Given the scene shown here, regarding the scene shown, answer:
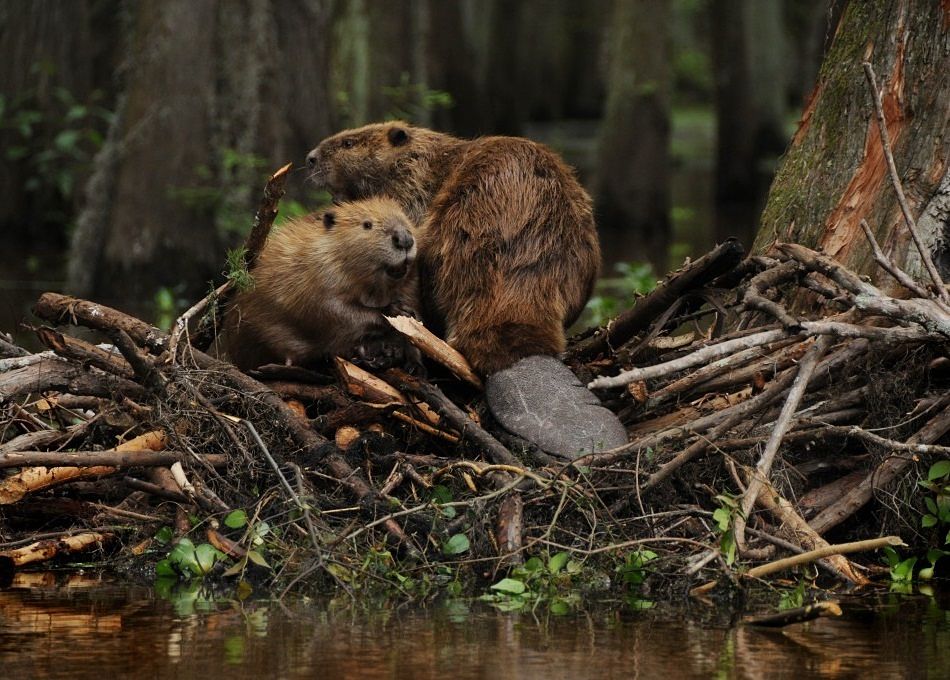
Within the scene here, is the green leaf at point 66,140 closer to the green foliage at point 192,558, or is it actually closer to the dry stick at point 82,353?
the dry stick at point 82,353

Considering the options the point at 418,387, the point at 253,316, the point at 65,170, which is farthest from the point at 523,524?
the point at 65,170

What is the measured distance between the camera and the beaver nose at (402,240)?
17.6 feet

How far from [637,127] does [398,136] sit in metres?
12.6

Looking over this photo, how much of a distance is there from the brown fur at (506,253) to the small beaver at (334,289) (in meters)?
0.15

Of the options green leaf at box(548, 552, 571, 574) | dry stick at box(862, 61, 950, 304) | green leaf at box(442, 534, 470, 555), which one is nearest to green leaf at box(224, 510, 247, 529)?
green leaf at box(442, 534, 470, 555)

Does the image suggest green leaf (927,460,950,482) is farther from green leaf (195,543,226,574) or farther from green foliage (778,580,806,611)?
green leaf (195,543,226,574)

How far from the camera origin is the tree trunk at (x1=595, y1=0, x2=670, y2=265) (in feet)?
59.5

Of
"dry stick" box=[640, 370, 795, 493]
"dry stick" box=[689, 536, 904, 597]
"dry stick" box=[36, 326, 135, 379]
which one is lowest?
"dry stick" box=[689, 536, 904, 597]

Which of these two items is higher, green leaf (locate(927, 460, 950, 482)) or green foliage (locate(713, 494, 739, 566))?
green leaf (locate(927, 460, 950, 482))

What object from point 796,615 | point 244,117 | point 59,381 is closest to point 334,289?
point 59,381

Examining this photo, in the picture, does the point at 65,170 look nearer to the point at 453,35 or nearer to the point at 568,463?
the point at 453,35

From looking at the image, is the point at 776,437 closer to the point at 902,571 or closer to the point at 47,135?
the point at 902,571

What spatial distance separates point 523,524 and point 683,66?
43169 mm

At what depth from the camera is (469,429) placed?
194 inches
